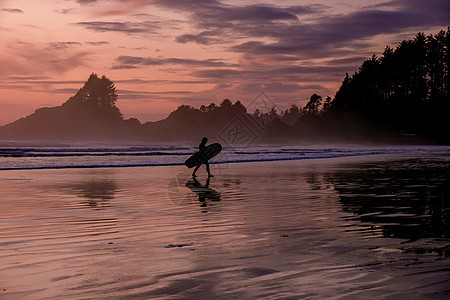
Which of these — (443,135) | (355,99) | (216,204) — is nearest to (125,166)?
(216,204)

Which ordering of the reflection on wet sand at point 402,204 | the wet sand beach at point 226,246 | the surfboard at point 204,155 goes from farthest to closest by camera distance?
the surfboard at point 204,155
the reflection on wet sand at point 402,204
the wet sand beach at point 226,246

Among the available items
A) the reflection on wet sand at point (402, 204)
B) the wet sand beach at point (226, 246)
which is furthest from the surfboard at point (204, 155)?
the wet sand beach at point (226, 246)

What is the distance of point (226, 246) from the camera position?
7.78m

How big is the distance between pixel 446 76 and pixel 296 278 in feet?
417

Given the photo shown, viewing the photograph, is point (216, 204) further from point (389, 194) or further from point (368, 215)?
point (389, 194)

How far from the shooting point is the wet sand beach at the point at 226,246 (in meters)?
5.48

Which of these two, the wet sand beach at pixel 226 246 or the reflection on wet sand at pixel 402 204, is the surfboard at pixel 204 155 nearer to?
the reflection on wet sand at pixel 402 204

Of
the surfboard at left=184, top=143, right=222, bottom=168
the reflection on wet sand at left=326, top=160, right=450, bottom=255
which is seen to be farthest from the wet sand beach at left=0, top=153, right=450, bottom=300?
the surfboard at left=184, top=143, right=222, bottom=168

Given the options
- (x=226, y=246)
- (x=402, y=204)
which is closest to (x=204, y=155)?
(x=402, y=204)

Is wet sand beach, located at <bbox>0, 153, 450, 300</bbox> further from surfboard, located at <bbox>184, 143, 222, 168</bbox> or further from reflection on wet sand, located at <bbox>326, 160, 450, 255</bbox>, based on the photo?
Result: surfboard, located at <bbox>184, 143, 222, 168</bbox>

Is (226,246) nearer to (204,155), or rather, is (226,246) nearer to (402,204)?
(402,204)

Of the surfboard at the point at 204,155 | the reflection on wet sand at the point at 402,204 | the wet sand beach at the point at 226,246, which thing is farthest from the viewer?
the surfboard at the point at 204,155

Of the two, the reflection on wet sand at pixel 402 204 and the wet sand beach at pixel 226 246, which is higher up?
the wet sand beach at pixel 226 246

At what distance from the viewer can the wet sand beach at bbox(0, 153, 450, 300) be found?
5.48 m
